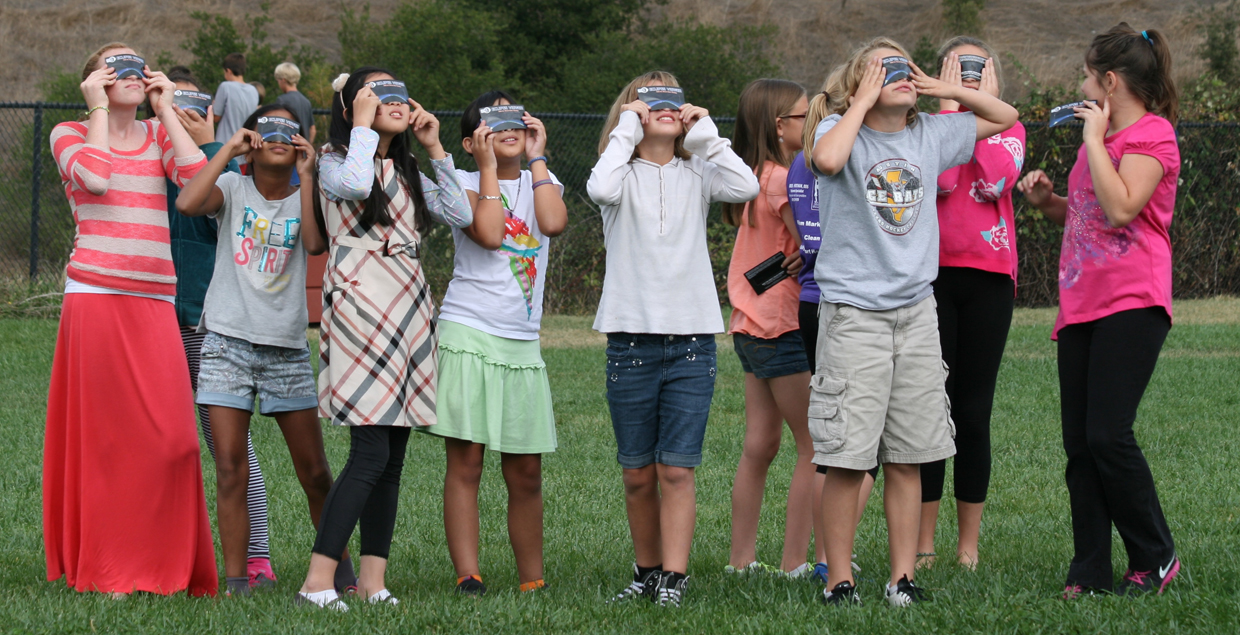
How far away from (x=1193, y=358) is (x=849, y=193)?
7.17m

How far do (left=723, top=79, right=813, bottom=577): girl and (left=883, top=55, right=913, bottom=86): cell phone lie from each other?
0.69 m

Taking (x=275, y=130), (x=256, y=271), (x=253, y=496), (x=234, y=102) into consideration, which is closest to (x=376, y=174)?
(x=275, y=130)

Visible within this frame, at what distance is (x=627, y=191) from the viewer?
4031 millimetres

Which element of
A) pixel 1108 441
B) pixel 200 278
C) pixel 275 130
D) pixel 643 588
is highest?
pixel 275 130

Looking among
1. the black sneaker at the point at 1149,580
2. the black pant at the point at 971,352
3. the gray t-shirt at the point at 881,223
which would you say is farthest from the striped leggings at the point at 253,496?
the black sneaker at the point at 1149,580

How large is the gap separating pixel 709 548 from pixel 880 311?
5.41ft

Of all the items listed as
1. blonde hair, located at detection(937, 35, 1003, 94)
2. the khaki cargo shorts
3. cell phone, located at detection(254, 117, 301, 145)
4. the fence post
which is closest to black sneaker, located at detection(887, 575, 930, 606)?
the khaki cargo shorts

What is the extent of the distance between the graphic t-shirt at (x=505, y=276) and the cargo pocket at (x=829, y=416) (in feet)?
3.48

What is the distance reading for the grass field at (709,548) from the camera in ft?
11.4

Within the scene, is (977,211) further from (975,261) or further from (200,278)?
(200,278)

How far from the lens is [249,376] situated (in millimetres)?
3996

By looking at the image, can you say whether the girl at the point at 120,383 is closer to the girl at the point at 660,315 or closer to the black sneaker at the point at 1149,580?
the girl at the point at 660,315

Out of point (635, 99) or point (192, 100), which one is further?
A: point (192, 100)

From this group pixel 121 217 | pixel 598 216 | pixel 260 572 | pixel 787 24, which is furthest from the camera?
pixel 787 24
